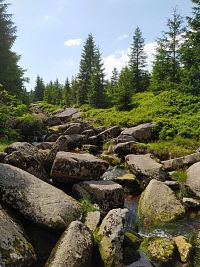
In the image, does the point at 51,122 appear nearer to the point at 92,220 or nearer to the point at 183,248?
the point at 92,220

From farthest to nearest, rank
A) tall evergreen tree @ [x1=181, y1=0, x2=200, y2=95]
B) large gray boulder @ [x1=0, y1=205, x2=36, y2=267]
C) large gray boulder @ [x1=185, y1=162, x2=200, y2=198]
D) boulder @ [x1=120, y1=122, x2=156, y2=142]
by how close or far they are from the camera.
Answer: tall evergreen tree @ [x1=181, y1=0, x2=200, y2=95] → boulder @ [x1=120, y1=122, x2=156, y2=142] → large gray boulder @ [x1=185, y1=162, x2=200, y2=198] → large gray boulder @ [x1=0, y1=205, x2=36, y2=267]

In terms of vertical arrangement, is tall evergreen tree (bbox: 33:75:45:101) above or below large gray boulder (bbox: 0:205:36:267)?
above

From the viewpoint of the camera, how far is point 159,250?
8.24 metres

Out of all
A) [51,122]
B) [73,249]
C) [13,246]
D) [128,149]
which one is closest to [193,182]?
[73,249]

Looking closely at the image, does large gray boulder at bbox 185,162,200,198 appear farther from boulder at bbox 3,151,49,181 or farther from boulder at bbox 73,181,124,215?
boulder at bbox 3,151,49,181

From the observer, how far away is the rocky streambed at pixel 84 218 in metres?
7.09

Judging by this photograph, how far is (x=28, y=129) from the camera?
31172 mm

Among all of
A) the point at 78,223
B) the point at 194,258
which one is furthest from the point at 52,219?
the point at 194,258

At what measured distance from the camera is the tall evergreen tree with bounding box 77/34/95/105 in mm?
61031

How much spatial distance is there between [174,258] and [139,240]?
1.06 meters

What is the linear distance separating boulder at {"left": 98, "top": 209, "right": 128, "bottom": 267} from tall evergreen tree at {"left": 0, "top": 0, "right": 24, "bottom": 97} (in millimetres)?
27723

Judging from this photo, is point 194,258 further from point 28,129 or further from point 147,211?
point 28,129

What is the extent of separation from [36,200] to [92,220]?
5.45 feet

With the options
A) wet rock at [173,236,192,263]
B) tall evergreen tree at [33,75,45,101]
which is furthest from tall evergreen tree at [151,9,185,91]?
tall evergreen tree at [33,75,45,101]
